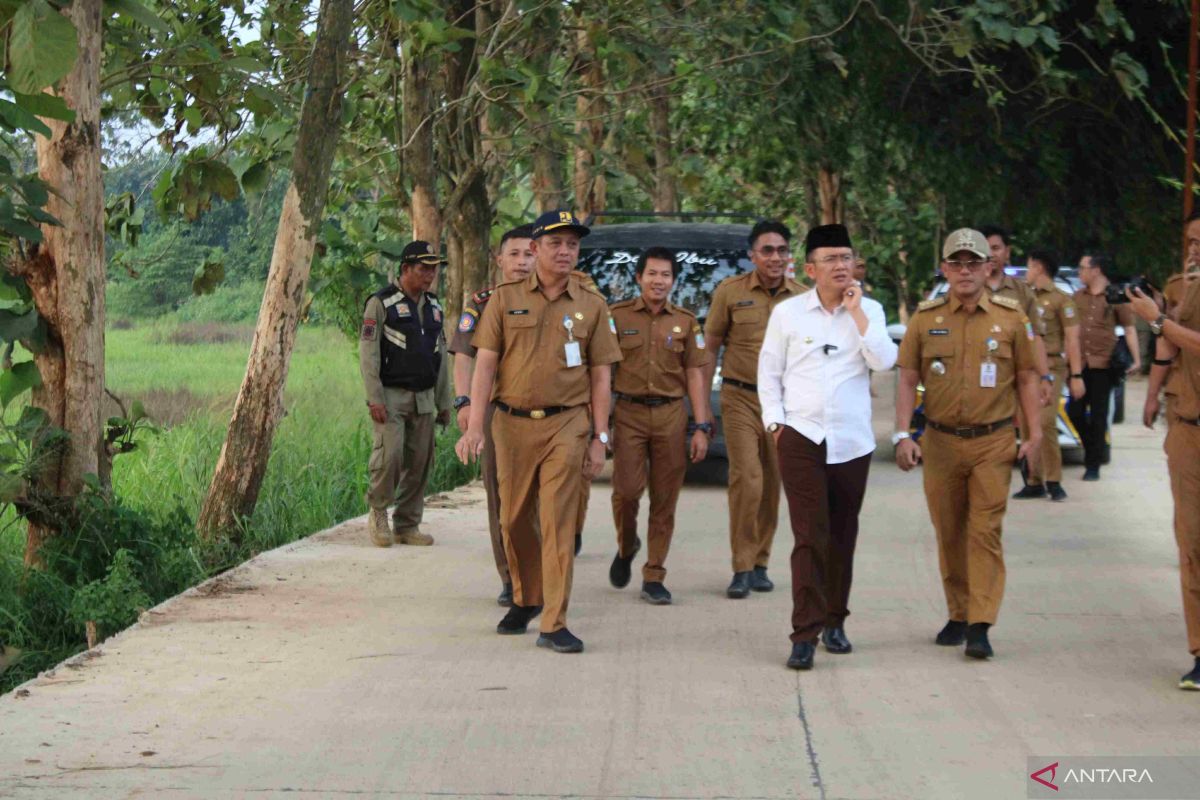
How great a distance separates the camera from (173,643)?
813 cm

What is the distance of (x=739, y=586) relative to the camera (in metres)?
9.67

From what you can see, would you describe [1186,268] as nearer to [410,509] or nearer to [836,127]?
[410,509]

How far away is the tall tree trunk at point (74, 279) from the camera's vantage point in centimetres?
917

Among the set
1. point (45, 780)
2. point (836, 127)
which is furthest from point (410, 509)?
point (836, 127)

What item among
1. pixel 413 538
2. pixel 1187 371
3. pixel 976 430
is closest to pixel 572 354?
pixel 976 430

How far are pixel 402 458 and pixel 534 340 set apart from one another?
348cm

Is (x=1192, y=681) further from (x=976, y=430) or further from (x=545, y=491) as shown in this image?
(x=545, y=491)

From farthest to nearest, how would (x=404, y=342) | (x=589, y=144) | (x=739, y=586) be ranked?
1. (x=589, y=144)
2. (x=404, y=342)
3. (x=739, y=586)

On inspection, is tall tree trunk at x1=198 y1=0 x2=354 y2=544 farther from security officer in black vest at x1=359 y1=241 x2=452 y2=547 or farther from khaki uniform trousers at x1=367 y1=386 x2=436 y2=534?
khaki uniform trousers at x1=367 y1=386 x2=436 y2=534

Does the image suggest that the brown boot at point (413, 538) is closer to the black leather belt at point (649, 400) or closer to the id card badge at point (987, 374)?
the black leather belt at point (649, 400)

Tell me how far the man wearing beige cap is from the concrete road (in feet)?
1.20

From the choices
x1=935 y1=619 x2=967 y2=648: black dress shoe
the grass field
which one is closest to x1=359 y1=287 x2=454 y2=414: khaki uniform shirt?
the grass field

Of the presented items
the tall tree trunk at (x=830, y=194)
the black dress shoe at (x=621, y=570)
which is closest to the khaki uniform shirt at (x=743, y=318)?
the black dress shoe at (x=621, y=570)

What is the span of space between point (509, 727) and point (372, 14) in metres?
11.0
